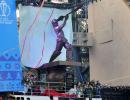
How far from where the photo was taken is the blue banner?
85.7 feet

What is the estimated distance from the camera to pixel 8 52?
26.5 m

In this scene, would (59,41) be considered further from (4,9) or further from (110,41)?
(4,9)

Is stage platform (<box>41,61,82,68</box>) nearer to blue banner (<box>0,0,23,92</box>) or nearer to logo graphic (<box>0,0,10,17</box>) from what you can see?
blue banner (<box>0,0,23,92</box>)

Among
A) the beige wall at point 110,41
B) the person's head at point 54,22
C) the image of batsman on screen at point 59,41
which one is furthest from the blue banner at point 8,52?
the beige wall at point 110,41

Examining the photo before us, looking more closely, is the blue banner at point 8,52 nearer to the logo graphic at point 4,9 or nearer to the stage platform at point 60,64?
the logo graphic at point 4,9

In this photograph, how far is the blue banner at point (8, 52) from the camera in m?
26.1

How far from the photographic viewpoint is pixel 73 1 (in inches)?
1314

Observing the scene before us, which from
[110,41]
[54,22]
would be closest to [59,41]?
[54,22]

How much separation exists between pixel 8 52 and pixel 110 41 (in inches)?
370

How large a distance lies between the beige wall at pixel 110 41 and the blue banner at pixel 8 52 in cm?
839

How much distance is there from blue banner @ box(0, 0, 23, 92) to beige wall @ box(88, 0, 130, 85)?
839cm

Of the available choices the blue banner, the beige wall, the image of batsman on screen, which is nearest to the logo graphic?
the blue banner

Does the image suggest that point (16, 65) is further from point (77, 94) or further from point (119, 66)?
point (119, 66)

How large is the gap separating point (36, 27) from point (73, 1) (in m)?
3.68
